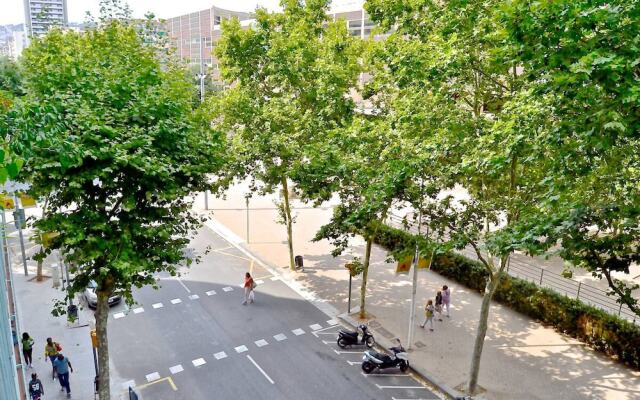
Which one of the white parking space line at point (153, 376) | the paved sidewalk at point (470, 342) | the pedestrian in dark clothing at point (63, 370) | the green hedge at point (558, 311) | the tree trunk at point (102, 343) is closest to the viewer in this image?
the tree trunk at point (102, 343)

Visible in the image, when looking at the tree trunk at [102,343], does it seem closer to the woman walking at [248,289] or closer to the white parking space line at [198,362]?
the white parking space line at [198,362]

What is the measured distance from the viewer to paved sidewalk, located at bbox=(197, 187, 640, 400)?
49.3 ft

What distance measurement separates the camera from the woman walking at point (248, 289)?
20150mm

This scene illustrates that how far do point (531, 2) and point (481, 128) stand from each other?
4.90m

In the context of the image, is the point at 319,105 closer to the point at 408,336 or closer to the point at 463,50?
the point at 463,50

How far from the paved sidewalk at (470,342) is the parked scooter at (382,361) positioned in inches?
25.6

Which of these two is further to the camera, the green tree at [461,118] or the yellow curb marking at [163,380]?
the yellow curb marking at [163,380]

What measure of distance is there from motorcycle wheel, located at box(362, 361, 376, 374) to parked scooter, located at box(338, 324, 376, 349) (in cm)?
139

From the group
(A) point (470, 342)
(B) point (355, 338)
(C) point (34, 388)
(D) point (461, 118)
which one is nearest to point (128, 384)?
(C) point (34, 388)

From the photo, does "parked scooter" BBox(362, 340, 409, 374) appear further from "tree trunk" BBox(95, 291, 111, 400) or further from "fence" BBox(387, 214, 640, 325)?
"tree trunk" BBox(95, 291, 111, 400)

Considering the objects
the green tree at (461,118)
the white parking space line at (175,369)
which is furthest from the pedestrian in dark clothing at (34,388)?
the green tree at (461,118)

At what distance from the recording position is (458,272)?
2233 cm

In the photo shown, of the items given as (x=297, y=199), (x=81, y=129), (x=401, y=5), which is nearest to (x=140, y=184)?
(x=81, y=129)

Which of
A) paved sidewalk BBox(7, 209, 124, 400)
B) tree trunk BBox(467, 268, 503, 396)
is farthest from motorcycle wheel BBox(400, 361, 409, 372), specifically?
paved sidewalk BBox(7, 209, 124, 400)
